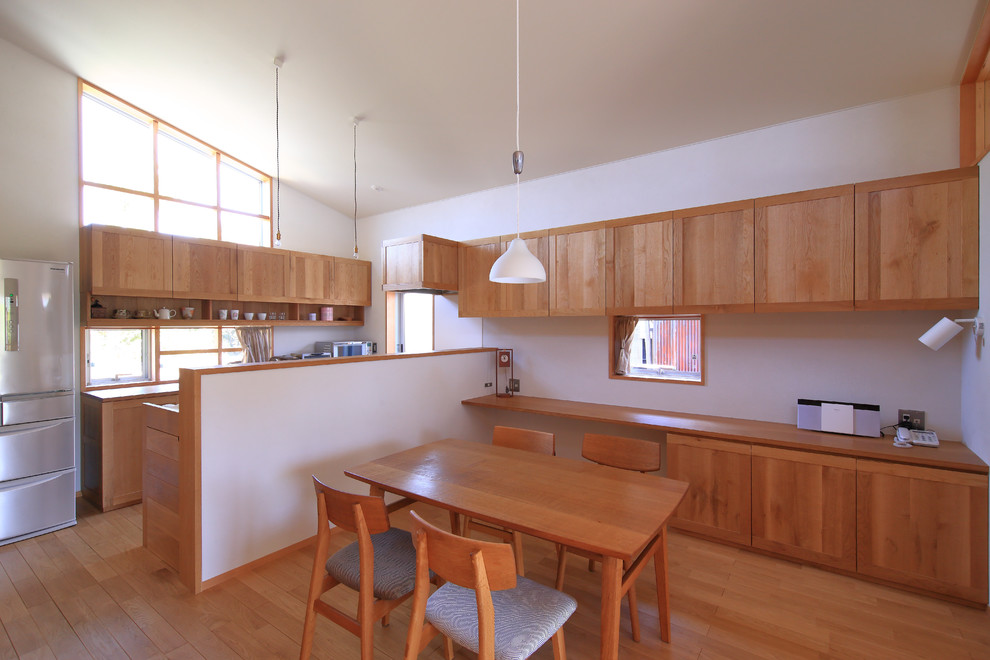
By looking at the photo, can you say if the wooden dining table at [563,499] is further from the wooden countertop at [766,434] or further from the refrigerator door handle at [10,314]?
the refrigerator door handle at [10,314]

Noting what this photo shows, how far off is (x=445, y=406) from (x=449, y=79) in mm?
2650

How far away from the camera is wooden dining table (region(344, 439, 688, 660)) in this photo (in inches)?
59.6

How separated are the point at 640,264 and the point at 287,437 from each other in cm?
279

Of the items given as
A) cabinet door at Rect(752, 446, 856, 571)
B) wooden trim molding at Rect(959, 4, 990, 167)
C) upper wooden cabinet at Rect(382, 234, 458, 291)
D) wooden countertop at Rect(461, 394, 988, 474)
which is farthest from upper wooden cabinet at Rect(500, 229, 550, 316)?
wooden trim molding at Rect(959, 4, 990, 167)

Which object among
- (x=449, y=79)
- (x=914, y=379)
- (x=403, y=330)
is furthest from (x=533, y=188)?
(x=914, y=379)

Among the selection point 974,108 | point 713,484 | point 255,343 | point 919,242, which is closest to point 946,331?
point 919,242

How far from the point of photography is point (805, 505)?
8.68 feet

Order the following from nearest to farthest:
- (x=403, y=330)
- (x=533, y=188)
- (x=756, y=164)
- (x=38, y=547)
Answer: (x=38, y=547)
(x=756, y=164)
(x=533, y=188)
(x=403, y=330)

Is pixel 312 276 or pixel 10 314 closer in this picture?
pixel 10 314

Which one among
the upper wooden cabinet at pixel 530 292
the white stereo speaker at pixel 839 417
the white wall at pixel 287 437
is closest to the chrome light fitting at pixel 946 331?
the white stereo speaker at pixel 839 417

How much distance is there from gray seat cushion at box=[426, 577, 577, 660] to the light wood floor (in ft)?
1.94

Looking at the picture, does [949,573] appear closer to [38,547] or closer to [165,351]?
[38,547]

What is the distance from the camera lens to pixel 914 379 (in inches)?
108

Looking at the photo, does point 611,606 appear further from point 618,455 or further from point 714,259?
point 714,259
